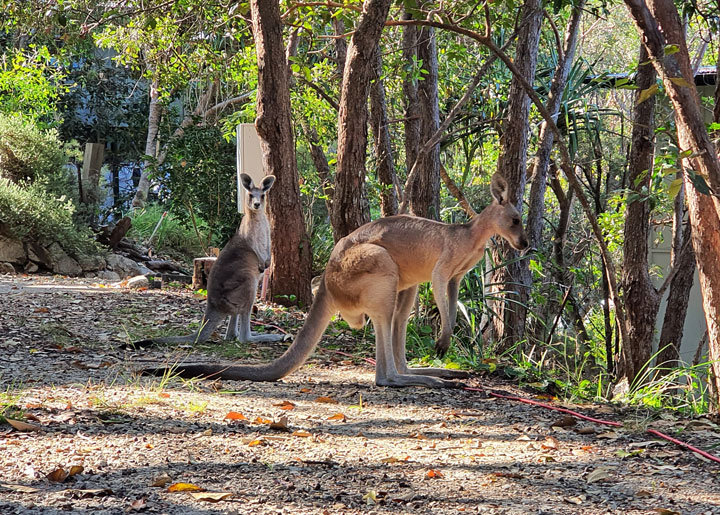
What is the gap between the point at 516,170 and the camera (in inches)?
305

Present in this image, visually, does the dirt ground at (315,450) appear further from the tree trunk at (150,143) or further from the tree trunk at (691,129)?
the tree trunk at (150,143)

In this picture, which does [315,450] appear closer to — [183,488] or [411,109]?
[183,488]

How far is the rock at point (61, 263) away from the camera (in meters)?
13.0

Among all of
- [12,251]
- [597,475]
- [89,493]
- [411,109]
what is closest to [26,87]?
[12,251]

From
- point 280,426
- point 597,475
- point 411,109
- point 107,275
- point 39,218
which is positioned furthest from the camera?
point 107,275

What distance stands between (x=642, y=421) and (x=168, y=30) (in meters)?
8.84

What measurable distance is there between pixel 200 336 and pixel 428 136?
10.5 feet

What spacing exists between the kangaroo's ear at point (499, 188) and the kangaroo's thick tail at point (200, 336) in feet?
8.58

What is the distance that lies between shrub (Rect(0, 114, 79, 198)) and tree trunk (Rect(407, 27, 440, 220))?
307 inches

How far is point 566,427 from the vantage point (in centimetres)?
449

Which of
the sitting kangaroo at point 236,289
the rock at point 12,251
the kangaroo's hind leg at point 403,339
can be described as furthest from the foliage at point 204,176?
the kangaroo's hind leg at point 403,339

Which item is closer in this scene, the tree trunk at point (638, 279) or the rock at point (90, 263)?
the tree trunk at point (638, 279)

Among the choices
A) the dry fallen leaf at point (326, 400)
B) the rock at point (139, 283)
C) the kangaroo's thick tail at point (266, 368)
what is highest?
the rock at point (139, 283)

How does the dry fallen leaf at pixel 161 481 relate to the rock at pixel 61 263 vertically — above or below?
Answer: below
